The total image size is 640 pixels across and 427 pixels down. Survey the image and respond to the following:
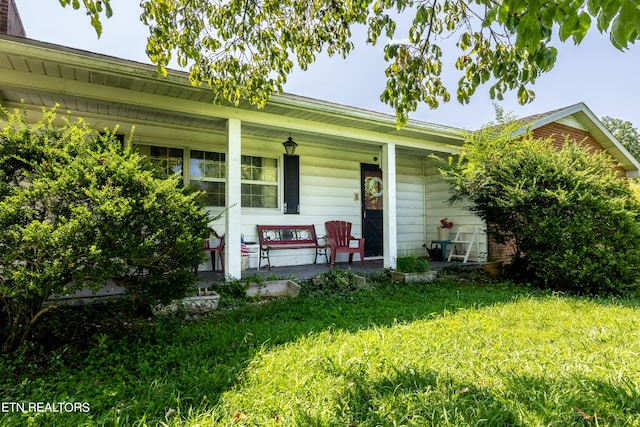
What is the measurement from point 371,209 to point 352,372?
230 inches

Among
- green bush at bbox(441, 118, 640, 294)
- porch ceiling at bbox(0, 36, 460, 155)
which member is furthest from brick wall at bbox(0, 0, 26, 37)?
green bush at bbox(441, 118, 640, 294)

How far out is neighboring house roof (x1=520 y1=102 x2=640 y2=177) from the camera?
7796mm

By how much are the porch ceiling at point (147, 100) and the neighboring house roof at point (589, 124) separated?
3.17m

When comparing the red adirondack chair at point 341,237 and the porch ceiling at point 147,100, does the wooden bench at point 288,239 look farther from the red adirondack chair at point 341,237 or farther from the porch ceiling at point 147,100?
the porch ceiling at point 147,100

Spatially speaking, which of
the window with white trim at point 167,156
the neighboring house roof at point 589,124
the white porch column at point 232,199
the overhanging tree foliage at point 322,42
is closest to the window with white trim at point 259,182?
the window with white trim at point 167,156

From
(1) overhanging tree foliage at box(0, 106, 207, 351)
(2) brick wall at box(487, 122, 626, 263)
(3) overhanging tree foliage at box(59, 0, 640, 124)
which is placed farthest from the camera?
(2) brick wall at box(487, 122, 626, 263)

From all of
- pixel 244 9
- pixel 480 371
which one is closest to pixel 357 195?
pixel 244 9

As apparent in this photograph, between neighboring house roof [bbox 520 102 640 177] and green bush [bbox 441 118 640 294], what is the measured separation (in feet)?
8.38

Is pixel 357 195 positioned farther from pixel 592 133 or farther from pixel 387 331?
pixel 592 133

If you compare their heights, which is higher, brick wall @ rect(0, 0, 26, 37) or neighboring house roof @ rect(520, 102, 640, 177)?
brick wall @ rect(0, 0, 26, 37)

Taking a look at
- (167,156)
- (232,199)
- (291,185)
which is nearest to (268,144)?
(291,185)

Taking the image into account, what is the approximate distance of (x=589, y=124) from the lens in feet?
28.8

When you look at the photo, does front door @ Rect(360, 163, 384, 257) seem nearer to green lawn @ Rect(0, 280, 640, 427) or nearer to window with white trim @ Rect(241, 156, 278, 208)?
window with white trim @ Rect(241, 156, 278, 208)

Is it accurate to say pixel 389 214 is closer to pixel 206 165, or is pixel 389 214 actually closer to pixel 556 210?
pixel 556 210
